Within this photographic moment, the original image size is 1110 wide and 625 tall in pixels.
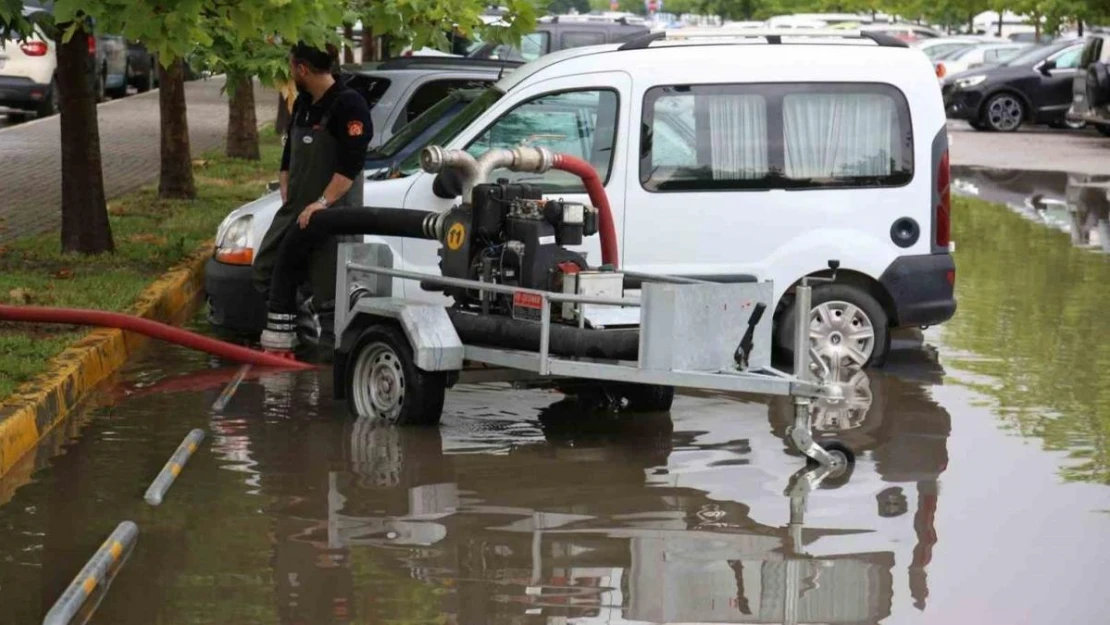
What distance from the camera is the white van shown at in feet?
35.0

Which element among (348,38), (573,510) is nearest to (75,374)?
(573,510)

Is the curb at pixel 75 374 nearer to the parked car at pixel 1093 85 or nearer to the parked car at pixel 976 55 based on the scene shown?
the parked car at pixel 1093 85

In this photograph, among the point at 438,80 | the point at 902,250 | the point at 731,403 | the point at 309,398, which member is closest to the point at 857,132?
the point at 902,250

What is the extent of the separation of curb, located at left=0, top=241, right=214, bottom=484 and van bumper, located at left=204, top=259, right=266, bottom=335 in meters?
0.49

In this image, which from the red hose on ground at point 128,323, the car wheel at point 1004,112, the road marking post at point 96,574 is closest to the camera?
the road marking post at point 96,574

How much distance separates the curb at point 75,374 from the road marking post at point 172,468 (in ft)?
1.91

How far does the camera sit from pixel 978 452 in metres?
8.98

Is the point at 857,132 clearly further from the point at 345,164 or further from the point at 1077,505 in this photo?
the point at 1077,505

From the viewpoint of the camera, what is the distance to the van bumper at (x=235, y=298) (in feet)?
37.1

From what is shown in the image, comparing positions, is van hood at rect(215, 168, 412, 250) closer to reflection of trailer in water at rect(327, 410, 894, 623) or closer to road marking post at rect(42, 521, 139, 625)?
reflection of trailer in water at rect(327, 410, 894, 623)

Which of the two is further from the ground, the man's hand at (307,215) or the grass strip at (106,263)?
the man's hand at (307,215)

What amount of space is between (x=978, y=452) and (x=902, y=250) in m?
2.28

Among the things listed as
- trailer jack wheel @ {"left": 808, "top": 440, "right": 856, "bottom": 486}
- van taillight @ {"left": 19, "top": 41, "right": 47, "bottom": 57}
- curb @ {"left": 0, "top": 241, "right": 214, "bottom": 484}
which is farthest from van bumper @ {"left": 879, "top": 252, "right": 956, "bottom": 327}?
van taillight @ {"left": 19, "top": 41, "right": 47, "bottom": 57}

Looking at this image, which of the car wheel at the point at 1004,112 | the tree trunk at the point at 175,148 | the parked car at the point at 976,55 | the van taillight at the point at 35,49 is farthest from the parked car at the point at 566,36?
the parked car at the point at 976,55
